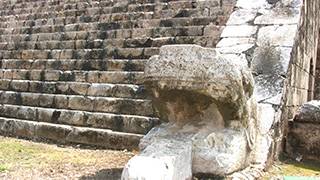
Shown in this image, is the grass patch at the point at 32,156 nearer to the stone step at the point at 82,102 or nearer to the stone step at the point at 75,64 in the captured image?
the stone step at the point at 82,102

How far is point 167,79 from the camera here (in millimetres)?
2500

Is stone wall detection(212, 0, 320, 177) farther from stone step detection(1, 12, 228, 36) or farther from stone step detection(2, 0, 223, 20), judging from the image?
stone step detection(2, 0, 223, 20)

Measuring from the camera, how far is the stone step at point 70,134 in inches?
175

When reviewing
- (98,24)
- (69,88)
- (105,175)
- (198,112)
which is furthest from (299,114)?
(98,24)

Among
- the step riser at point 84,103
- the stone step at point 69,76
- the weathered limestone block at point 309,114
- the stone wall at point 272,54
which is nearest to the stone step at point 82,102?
the step riser at point 84,103

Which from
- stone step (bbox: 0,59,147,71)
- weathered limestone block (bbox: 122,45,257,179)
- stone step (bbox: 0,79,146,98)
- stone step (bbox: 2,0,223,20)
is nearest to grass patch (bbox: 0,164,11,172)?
weathered limestone block (bbox: 122,45,257,179)

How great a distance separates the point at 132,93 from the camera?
16.4 feet

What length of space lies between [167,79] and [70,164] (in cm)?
178

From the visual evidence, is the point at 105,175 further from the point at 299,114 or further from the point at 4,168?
the point at 299,114

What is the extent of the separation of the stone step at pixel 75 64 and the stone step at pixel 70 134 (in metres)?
1.25

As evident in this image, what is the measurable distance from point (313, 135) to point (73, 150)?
10.2ft

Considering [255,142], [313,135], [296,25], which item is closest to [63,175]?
[255,142]

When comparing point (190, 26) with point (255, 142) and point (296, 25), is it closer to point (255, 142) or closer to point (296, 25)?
point (296, 25)

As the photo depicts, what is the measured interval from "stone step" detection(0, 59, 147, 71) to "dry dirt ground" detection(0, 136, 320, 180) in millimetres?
1559
